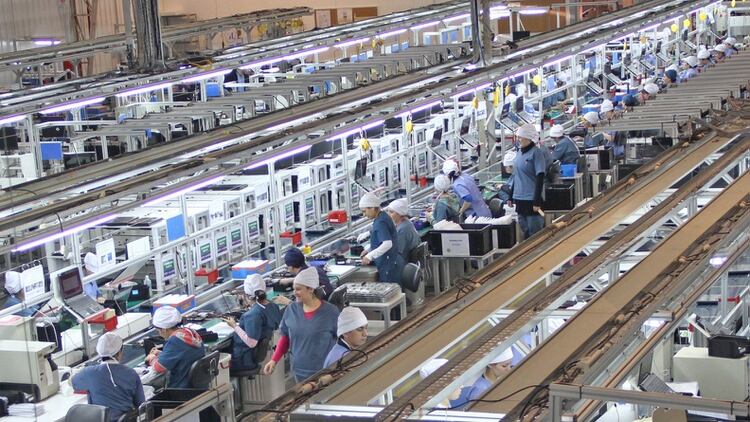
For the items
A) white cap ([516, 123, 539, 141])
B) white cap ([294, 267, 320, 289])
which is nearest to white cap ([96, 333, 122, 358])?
white cap ([294, 267, 320, 289])

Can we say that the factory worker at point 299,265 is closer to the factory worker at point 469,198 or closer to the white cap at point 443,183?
the factory worker at point 469,198

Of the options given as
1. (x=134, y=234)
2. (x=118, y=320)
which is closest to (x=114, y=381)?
(x=118, y=320)

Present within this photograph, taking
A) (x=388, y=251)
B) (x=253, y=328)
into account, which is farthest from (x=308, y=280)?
(x=388, y=251)

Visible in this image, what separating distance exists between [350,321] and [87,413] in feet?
6.13

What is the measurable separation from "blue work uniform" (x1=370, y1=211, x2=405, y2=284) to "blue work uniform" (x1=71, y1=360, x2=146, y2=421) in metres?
3.39

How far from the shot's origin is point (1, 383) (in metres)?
8.09

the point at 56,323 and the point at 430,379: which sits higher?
the point at 430,379

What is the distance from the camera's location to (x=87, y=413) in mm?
7227

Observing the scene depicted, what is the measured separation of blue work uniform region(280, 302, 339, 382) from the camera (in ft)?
23.6

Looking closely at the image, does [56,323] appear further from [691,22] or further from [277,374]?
[691,22]

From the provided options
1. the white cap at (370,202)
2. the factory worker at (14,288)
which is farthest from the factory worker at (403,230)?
the factory worker at (14,288)

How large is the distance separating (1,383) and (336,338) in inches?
98.6

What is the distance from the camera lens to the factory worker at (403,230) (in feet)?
35.2

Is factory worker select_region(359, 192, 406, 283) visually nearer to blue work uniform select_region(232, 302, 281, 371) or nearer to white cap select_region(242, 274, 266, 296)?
white cap select_region(242, 274, 266, 296)
